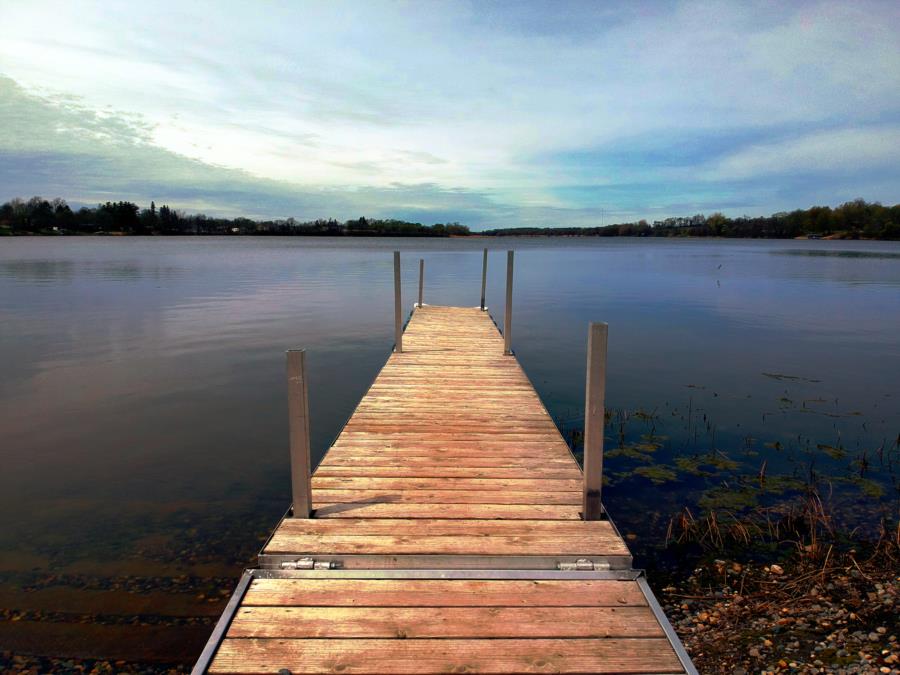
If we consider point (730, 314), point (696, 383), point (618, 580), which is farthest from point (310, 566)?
point (730, 314)

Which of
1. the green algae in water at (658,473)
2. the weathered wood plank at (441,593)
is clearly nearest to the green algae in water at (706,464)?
the green algae in water at (658,473)

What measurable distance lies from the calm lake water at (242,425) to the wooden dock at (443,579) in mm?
1223

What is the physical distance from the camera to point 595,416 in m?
4.07

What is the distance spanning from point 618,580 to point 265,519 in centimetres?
376

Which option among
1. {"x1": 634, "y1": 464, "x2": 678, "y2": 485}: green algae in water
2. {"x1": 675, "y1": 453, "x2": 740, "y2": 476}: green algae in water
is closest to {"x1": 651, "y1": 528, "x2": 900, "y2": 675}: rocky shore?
{"x1": 634, "y1": 464, "x2": 678, "y2": 485}: green algae in water

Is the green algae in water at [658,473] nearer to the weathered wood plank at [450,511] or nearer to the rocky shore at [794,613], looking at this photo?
the rocky shore at [794,613]

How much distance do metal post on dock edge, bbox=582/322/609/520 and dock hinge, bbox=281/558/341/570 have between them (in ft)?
5.87

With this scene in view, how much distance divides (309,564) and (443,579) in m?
0.81

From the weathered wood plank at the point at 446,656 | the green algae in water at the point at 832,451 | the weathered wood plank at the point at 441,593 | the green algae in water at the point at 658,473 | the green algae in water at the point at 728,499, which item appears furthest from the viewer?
the green algae in water at the point at 832,451

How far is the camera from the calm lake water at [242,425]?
4.75m

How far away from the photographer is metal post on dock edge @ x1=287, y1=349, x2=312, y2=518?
384cm

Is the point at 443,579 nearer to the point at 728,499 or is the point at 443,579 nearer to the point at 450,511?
the point at 450,511

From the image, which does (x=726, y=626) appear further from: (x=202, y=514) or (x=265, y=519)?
(x=202, y=514)

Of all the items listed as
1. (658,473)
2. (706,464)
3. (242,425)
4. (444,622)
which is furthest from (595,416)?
(242,425)
